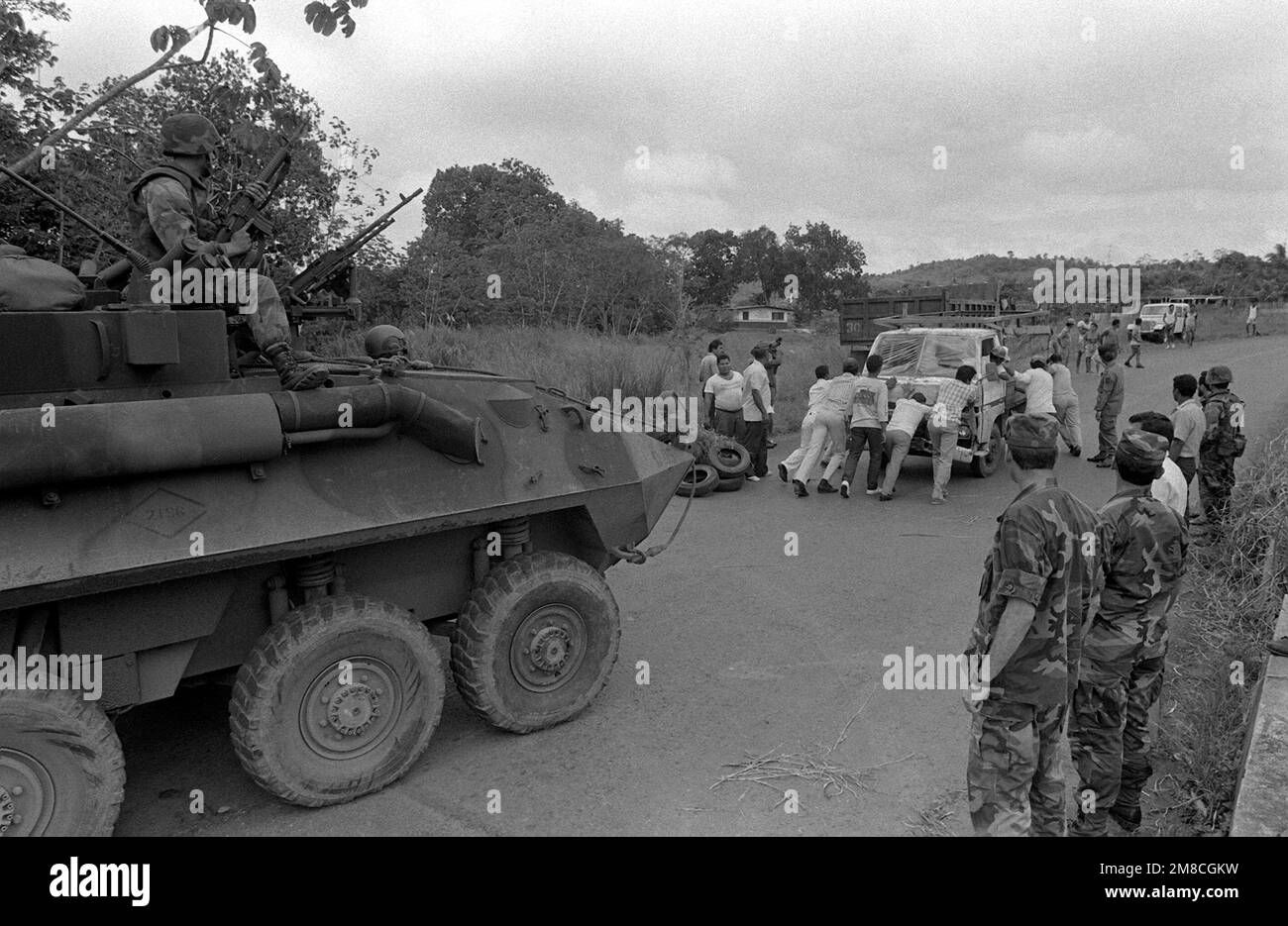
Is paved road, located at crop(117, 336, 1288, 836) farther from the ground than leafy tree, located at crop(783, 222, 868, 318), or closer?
closer

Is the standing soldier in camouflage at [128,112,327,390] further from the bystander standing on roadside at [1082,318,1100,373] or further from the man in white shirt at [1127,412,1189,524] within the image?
the bystander standing on roadside at [1082,318,1100,373]

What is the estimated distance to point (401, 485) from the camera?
14.8ft

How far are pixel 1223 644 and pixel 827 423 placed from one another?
18.5 feet

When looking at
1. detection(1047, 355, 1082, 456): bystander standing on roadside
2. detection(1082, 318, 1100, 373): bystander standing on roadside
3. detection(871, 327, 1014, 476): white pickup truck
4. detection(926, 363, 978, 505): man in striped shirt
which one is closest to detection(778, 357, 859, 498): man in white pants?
detection(871, 327, 1014, 476): white pickup truck

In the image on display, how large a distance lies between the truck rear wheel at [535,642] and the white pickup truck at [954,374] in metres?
6.82

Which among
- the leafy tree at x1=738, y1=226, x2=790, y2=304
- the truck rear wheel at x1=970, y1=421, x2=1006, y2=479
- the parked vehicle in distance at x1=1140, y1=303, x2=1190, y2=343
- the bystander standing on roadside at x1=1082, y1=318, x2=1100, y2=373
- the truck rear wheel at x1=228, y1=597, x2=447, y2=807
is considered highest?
the leafy tree at x1=738, y1=226, x2=790, y2=304

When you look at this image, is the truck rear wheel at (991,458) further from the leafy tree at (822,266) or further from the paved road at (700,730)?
the leafy tree at (822,266)

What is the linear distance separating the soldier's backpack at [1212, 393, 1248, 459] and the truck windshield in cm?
400

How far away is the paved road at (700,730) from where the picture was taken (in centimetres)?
420

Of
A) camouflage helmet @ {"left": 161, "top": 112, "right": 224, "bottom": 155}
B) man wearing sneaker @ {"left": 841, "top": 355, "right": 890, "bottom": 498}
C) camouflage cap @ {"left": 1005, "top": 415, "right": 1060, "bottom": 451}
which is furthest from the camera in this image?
man wearing sneaker @ {"left": 841, "top": 355, "right": 890, "bottom": 498}

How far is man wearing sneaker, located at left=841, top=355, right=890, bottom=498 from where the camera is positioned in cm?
1070

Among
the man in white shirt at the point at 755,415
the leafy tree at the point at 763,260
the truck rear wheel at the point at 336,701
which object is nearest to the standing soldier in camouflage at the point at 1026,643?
the truck rear wheel at the point at 336,701

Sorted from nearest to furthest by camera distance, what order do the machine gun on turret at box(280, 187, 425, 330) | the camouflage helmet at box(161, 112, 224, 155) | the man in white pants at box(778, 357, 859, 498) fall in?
the camouflage helmet at box(161, 112, 224, 155) < the machine gun on turret at box(280, 187, 425, 330) < the man in white pants at box(778, 357, 859, 498)

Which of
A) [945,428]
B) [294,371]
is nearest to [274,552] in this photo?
[294,371]
